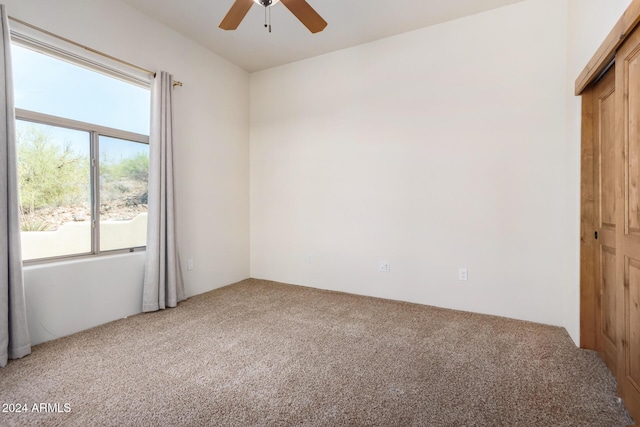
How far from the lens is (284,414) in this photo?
1545mm

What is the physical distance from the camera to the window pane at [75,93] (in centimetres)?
230

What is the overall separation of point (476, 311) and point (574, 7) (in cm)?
276

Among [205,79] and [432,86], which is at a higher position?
[205,79]

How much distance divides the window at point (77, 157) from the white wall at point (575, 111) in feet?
12.6

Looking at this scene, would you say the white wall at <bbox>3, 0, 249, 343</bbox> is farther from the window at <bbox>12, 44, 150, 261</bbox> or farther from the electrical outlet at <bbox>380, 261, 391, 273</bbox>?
the electrical outlet at <bbox>380, 261, 391, 273</bbox>

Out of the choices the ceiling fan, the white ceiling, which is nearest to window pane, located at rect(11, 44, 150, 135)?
the white ceiling

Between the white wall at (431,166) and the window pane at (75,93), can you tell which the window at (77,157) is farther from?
the white wall at (431,166)

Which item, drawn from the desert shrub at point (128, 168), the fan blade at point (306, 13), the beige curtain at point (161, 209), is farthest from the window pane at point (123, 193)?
the fan blade at point (306, 13)

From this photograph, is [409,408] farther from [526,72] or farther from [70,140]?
[70,140]

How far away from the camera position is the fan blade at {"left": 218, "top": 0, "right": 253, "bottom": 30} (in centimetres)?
196

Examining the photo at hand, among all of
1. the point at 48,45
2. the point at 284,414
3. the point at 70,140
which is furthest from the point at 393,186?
the point at 48,45

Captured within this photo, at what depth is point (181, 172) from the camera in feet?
11.2

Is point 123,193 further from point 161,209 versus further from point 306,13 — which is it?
point 306,13

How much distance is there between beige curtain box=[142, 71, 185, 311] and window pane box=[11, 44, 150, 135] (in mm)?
228
